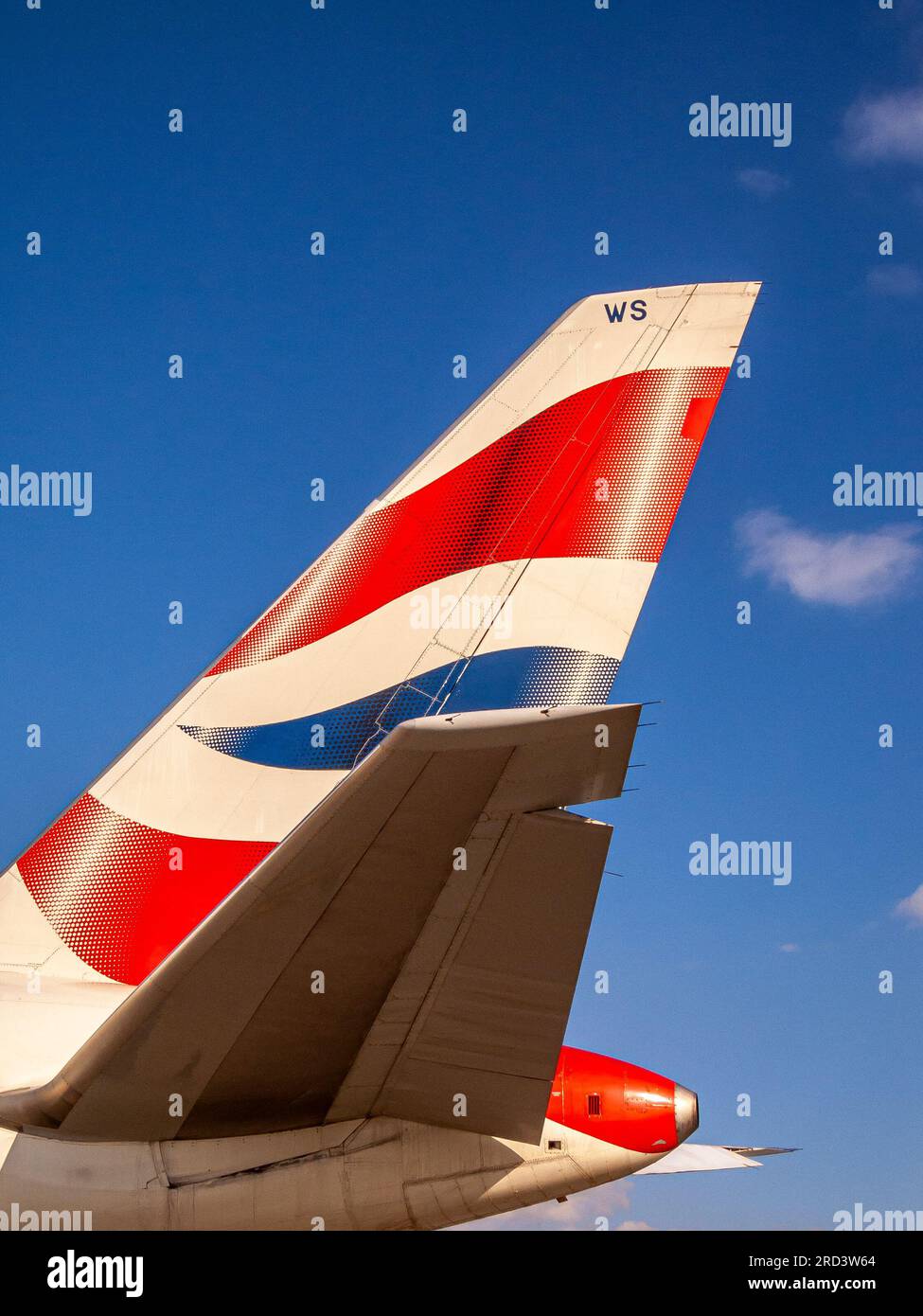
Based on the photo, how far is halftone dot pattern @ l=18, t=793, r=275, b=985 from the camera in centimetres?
885

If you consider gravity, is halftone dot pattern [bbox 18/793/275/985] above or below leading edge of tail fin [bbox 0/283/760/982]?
below

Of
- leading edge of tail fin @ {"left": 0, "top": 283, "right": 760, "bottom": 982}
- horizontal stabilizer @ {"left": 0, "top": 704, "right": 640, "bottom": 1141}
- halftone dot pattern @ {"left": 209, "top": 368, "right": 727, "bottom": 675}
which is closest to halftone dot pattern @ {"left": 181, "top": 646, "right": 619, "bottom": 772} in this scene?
leading edge of tail fin @ {"left": 0, "top": 283, "right": 760, "bottom": 982}

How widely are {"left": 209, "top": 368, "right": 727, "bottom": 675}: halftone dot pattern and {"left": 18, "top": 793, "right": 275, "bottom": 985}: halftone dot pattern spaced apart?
1.52 meters

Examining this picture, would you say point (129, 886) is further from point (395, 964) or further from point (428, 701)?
point (395, 964)

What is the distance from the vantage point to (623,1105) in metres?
7.84

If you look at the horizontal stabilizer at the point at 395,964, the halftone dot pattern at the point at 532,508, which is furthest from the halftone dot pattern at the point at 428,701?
the horizontal stabilizer at the point at 395,964

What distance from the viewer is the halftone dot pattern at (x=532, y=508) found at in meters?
8.80

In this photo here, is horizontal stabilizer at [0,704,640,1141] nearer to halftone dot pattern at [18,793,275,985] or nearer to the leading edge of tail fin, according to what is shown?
halftone dot pattern at [18,793,275,985]

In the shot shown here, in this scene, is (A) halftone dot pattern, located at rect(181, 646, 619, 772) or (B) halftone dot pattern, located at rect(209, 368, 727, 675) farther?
(B) halftone dot pattern, located at rect(209, 368, 727, 675)

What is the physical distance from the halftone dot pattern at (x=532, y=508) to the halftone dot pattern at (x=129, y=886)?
1.52m
